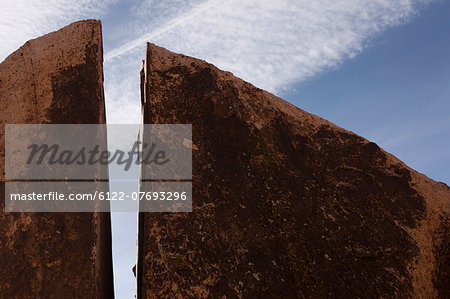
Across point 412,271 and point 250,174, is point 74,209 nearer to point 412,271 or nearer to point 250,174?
point 250,174

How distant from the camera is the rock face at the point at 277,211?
99.5 inches

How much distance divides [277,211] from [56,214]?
1.34 m

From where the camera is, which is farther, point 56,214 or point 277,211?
point 277,211

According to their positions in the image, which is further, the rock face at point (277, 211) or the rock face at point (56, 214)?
the rock face at point (277, 211)

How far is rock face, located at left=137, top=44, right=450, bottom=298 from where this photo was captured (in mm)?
2527

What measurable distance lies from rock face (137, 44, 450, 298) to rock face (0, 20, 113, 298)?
13.4 inches

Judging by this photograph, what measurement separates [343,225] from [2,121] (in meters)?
2.28

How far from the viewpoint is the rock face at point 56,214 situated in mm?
2424

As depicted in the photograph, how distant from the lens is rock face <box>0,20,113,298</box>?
242 cm

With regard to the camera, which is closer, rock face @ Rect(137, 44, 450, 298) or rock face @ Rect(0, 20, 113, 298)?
rock face @ Rect(0, 20, 113, 298)

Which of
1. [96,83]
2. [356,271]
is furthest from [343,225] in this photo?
[96,83]

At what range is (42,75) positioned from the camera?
2.85m

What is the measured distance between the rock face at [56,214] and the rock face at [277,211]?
1.12 feet

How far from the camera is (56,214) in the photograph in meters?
2.53
